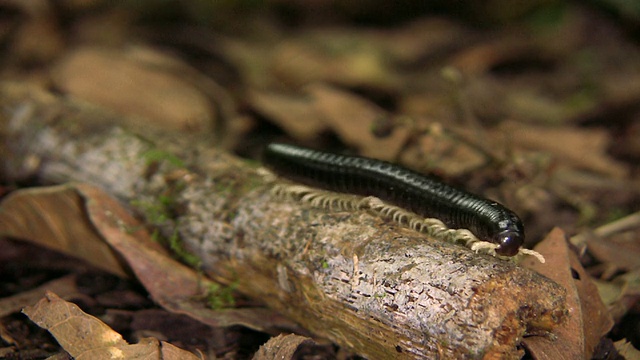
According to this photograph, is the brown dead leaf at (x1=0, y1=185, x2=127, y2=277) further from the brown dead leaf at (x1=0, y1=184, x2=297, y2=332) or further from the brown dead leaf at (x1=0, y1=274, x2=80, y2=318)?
Result: the brown dead leaf at (x1=0, y1=274, x2=80, y2=318)

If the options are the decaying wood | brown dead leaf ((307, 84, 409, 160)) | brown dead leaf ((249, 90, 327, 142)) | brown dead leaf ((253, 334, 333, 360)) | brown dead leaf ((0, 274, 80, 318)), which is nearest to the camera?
the decaying wood

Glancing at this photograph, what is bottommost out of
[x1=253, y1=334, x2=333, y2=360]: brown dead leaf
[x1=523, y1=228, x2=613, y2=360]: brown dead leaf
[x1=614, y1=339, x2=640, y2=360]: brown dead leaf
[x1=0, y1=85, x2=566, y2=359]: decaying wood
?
[x1=614, y1=339, x2=640, y2=360]: brown dead leaf

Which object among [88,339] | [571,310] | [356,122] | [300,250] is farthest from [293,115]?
[571,310]

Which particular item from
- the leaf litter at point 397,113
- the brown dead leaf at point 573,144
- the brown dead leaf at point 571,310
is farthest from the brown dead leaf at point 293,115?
the brown dead leaf at point 571,310

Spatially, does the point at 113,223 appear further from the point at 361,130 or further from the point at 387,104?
the point at 387,104

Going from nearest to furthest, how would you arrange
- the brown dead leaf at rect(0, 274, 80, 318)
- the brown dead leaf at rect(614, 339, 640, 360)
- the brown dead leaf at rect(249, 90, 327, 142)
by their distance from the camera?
the brown dead leaf at rect(614, 339, 640, 360) → the brown dead leaf at rect(0, 274, 80, 318) → the brown dead leaf at rect(249, 90, 327, 142)

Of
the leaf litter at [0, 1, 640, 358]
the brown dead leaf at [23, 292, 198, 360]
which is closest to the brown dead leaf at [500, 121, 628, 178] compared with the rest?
the leaf litter at [0, 1, 640, 358]

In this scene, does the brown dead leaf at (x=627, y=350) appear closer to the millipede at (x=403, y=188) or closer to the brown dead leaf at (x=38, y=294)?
the millipede at (x=403, y=188)
